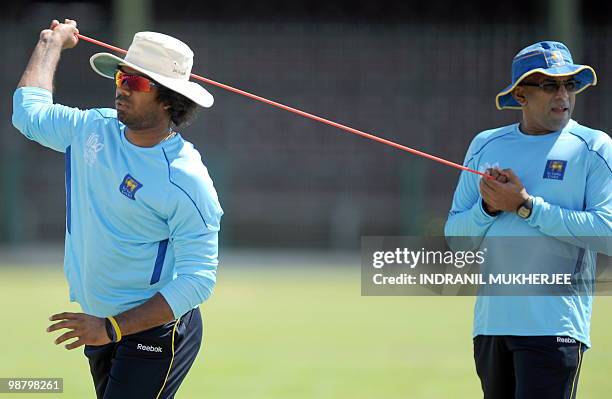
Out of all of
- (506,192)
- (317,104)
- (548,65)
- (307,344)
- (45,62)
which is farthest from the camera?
(317,104)

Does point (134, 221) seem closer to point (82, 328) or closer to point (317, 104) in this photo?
point (82, 328)

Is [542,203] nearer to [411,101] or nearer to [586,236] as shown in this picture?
[586,236]

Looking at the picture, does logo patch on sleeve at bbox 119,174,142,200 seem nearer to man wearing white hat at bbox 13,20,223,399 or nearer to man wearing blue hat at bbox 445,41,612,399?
man wearing white hat at bbox 13,20,223,399

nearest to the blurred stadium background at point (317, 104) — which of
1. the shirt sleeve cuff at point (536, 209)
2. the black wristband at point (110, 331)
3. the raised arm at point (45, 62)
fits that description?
the raised arm at point (45, 62)

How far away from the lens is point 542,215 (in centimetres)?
462

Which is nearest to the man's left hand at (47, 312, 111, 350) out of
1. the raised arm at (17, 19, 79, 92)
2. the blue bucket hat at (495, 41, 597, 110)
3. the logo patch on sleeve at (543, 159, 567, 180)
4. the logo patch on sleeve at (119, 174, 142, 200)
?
the logo patch on sleeve at (119, 174, 142, 200)

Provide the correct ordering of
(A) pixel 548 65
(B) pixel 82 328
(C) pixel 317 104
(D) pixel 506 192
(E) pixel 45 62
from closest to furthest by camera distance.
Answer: (B) pixel 82 328 < (D) pixel 506 192 < (A) pixel 548 65 < (E) pixel 45 62 < (C) pixel 317 104

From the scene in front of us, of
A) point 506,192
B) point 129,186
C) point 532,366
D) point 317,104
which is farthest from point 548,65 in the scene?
point 317,104

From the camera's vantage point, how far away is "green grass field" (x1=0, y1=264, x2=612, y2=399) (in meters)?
8.01

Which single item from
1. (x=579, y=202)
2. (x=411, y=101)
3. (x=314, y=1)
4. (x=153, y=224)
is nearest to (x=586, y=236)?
(x=579, y=202)

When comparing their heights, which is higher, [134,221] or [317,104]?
[317,104]

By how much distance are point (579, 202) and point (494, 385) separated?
2.93 ft

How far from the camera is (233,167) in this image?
60.5 ft

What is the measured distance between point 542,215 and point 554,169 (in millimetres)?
249
